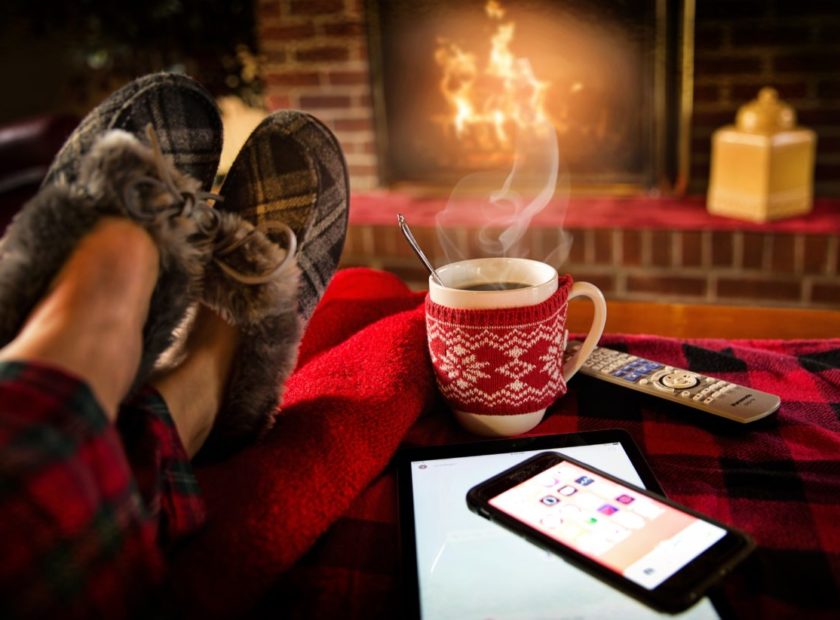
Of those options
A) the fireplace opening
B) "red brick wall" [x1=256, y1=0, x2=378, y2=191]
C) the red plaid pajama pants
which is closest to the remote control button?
the red plaid pajama pants

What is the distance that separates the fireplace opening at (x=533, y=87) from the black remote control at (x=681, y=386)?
1.12 meters

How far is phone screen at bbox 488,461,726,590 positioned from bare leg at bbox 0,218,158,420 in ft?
0.70

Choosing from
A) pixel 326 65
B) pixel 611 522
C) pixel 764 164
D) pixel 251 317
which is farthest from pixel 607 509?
pixel 326 65

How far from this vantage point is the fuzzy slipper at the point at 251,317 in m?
0.49

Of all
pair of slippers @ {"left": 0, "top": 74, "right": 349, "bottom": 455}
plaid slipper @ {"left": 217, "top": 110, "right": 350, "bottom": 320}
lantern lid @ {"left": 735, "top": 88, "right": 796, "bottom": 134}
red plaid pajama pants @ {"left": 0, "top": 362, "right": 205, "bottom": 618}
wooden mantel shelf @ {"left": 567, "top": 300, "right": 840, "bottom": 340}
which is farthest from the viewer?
lantern lid @ {"left": 735, "top": 88, "right": 796, "bottom": 134}

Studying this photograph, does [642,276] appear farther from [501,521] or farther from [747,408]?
[501,521]

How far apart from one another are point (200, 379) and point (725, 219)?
1263mm

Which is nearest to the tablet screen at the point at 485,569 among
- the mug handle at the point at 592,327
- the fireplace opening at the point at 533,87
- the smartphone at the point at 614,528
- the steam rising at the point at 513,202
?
the smartphone at the point at 614,528

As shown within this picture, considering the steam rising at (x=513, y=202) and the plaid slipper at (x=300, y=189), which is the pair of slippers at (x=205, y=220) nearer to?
the plaid slipper at (x=300, y=189)

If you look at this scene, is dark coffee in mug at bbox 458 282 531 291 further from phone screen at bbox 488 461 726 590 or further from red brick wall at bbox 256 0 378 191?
red brick wall at bbox 256 0 378 191

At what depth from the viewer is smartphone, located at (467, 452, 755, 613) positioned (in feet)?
1.17

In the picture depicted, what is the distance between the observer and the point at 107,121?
1.83ft

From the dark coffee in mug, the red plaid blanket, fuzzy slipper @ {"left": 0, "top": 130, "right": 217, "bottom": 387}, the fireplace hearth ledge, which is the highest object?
fuzzy slipper @ {"left": 0, "top": 130, "right": 217, "bottom": 387}

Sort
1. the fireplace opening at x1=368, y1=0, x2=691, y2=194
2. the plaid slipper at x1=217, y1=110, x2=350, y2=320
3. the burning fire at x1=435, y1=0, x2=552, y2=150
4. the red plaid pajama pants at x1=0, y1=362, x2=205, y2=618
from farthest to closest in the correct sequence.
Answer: the burning fire at x1=435, y1=0, x2=552, y2=150 → the fireplace opening at x1=368, y1=0, x2=691, y2=194 → the plaid slipper at x1=217, y1=110, x2=350, y2=320 → the red plaid pajama pants at x1=0, y1=362, x2=205, y2=618
